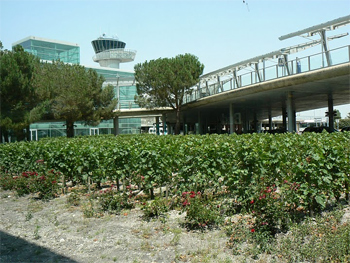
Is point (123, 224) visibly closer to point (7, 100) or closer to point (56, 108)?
point (7, 100)

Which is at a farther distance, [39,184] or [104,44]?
[104,44]

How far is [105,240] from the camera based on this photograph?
6203mm

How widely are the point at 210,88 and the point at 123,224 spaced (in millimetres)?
32060

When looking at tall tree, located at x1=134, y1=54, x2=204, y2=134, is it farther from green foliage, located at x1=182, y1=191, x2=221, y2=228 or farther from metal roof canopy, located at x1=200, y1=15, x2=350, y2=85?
green foliage, located at x1=182, y1=191, x2=221, y2=228

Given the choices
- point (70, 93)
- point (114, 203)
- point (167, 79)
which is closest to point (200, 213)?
point (114, 203)

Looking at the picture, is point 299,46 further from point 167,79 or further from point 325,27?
point 167,79

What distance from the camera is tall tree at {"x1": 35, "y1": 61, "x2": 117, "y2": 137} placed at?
3128 cm

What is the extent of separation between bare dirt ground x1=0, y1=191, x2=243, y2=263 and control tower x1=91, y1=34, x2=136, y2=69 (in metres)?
78.3

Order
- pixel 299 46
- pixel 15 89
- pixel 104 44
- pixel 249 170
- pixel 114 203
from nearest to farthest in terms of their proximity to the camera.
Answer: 1. pixel 249 170
2. pixel 114 203
3. pixel 15 89
4. pixel 299 46
5. pixel 104 44

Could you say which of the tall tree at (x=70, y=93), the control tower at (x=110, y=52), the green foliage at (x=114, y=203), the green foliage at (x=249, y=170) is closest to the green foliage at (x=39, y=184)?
the green foliage at (x=249, y=170)

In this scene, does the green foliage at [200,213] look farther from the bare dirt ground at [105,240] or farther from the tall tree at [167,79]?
the tall tree at [167,79]

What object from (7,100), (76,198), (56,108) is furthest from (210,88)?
(76,198)

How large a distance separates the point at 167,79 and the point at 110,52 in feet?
154

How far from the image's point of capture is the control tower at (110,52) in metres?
83.1
